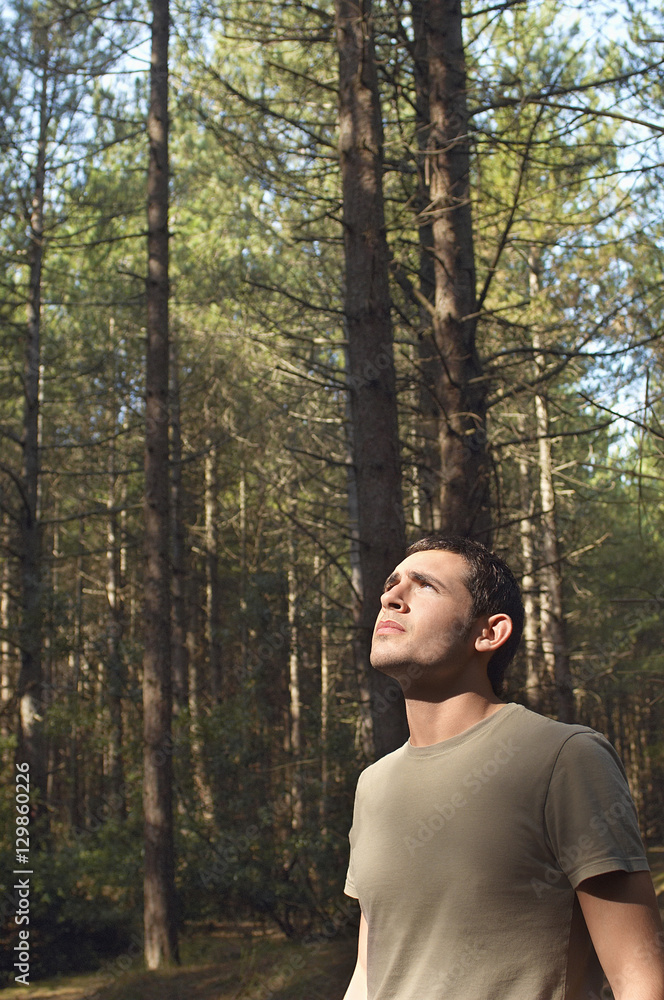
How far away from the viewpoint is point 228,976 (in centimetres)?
771

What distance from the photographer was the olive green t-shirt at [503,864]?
1.48 metres

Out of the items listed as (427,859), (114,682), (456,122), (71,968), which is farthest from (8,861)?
(427,859)

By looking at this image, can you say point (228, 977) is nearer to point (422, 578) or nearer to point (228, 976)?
point (228, 976)

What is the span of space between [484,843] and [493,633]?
0.46m

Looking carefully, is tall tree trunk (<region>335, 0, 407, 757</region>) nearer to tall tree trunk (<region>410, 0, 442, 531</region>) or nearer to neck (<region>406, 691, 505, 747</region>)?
tall tree trunk (<region>410, 0, 442, 531</region>)

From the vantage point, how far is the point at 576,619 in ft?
55.2

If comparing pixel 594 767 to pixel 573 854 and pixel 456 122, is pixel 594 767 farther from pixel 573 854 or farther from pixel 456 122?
pixel 456 122

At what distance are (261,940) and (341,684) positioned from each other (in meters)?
12.3

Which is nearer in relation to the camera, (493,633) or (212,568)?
(493,633)

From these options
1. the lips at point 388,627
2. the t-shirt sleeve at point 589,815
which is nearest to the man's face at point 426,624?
the lips at point 388,627

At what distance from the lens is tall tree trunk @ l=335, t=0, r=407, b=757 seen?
5.19 meters

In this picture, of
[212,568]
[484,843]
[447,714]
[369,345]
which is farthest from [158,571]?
[484,843]

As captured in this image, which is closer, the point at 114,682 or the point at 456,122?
the point at 456,122

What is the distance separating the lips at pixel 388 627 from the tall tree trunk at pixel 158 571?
8.11 m
